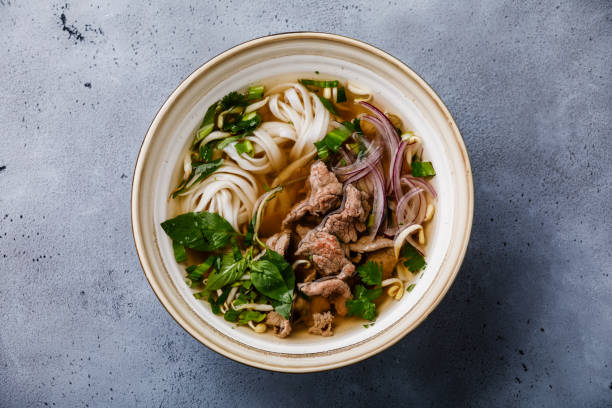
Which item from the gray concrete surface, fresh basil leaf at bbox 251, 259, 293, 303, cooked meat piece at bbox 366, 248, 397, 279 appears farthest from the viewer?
the gray concrete surface

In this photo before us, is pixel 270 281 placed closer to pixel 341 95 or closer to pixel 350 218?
pixel 350 218

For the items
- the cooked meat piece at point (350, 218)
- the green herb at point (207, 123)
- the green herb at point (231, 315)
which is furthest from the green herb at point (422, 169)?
the green herb at point (231, 315)

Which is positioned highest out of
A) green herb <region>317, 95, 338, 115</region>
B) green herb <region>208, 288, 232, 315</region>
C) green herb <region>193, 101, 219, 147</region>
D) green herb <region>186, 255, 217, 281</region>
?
green herb <region>193, 101, 219, 147</region>

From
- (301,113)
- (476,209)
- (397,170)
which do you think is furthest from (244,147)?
(476,209)

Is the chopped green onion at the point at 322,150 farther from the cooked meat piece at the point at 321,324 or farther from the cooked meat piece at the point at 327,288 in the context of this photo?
the cooked meat piece at the point at 321,324

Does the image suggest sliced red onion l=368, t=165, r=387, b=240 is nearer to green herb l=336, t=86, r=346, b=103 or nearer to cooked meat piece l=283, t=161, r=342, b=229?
cooked meat piece l=283, t=161, r=342, b=229

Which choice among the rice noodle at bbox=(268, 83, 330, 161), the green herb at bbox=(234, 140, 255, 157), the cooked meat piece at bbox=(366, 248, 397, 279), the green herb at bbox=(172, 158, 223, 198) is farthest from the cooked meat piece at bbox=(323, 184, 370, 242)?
the green herb at bbox=(172, 158, 223, 198)
